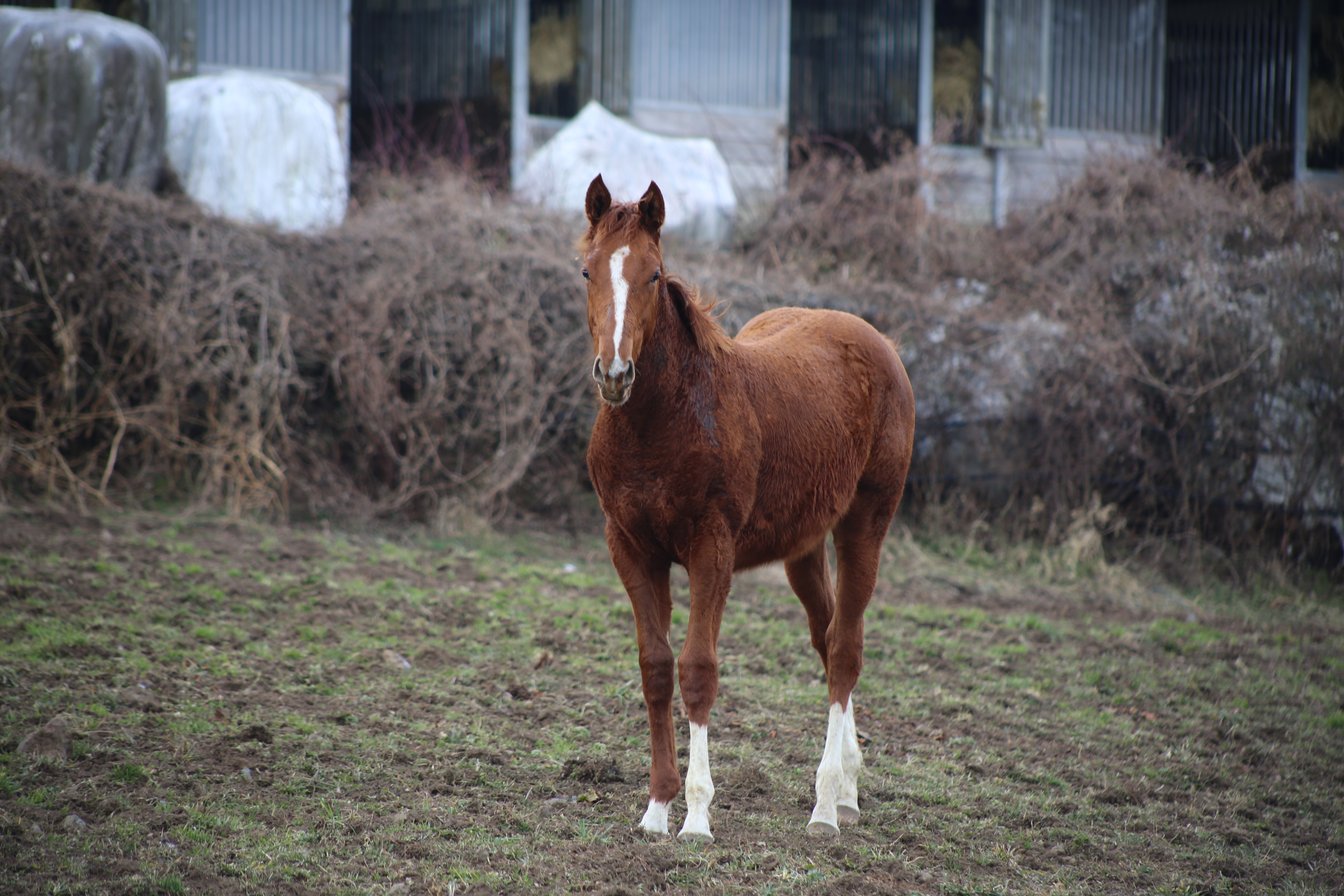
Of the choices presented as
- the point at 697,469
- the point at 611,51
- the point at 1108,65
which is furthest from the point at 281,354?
the point at 1108,65

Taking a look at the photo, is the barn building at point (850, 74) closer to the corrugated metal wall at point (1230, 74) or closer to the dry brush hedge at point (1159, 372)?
the corrugated metal wall at point (1230, 74)

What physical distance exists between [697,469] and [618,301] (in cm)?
61

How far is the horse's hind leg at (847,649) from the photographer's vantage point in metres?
3.54

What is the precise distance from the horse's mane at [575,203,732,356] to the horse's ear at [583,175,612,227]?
3cm

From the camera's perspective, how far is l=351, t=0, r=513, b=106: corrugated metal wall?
12492mm

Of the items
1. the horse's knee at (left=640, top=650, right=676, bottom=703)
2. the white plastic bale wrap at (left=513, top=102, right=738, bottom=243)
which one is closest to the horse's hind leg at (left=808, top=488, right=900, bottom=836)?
the horse's knee at (left=640, top=650, right=676, bottom=703)

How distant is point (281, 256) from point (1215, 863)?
7.06 m

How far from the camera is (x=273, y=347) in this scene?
7.49 meters

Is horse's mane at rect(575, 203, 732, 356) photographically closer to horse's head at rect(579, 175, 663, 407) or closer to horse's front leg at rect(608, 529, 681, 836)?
horse's head at rect(579, 175, 663, 407)

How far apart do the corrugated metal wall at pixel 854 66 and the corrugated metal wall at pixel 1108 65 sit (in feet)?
6.15

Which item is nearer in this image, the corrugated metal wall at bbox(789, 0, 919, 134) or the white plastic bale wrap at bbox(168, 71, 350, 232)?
the white plastic bale wrap at bbox(168, 71, 350, 232)

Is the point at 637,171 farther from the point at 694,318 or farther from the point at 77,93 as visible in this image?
the point at 694,318

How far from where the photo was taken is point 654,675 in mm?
3307

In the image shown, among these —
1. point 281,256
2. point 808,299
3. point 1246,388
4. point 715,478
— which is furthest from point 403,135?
point 715,478
